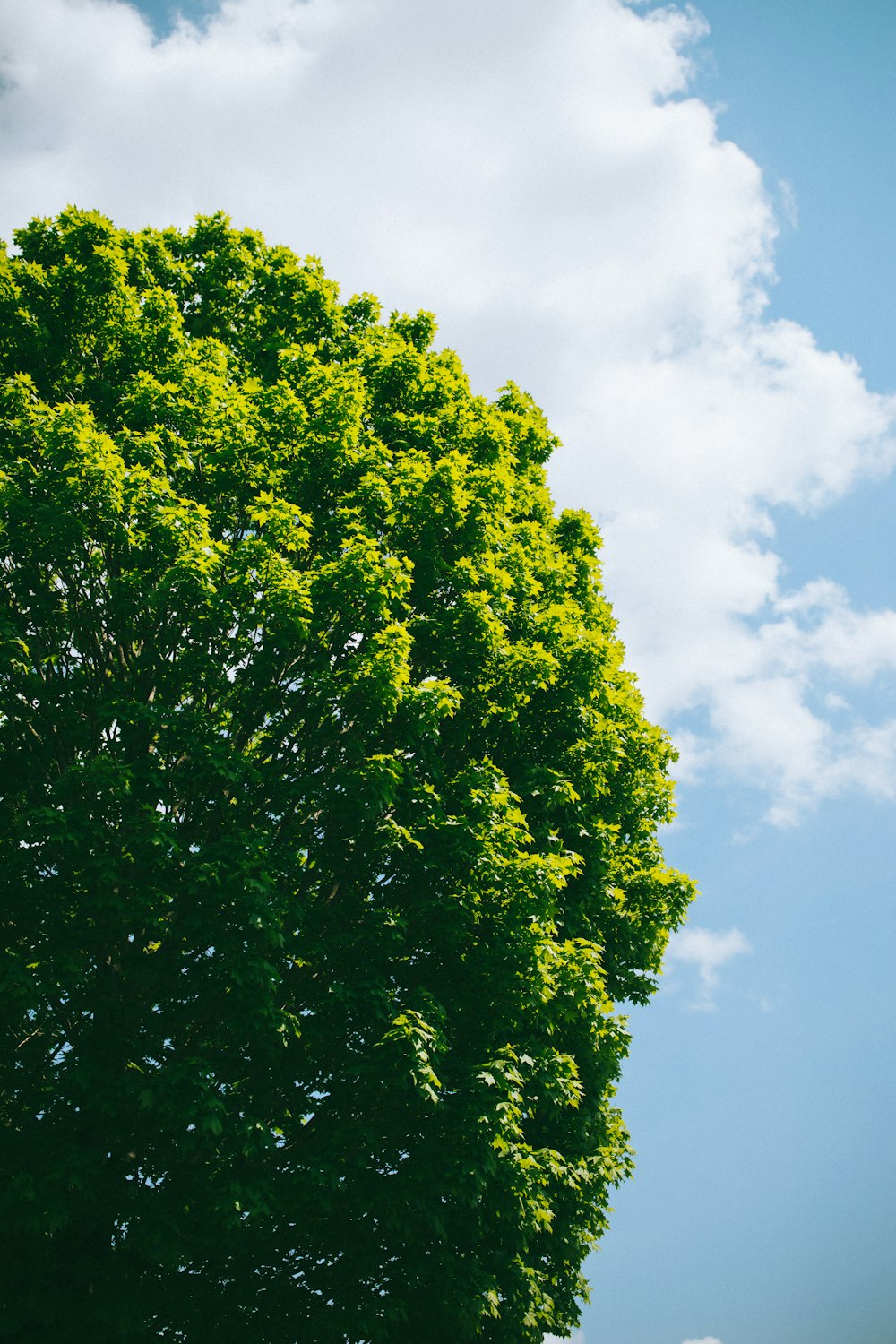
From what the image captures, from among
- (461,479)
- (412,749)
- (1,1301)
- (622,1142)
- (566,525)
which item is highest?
(566,525)

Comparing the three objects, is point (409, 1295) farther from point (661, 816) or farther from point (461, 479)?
point (461, 479)

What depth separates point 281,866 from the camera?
33.3 ft

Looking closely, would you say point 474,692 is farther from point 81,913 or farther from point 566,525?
point 566,525

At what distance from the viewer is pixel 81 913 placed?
31.3 feet

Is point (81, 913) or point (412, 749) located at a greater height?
point (412, 749)

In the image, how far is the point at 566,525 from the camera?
18.6m

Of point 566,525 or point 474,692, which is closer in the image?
point 474,692

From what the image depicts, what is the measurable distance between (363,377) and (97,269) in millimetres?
4661

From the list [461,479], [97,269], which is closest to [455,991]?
[461,479]

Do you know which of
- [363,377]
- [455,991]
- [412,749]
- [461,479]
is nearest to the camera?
[455,991]

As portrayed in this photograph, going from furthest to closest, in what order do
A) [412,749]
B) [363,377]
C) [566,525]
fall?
[566,525], [363,377], [412,749]

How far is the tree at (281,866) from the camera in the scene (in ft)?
29.4

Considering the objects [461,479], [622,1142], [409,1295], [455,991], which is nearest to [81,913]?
[455,991]

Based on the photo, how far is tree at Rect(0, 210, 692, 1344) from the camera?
8.97 meters
